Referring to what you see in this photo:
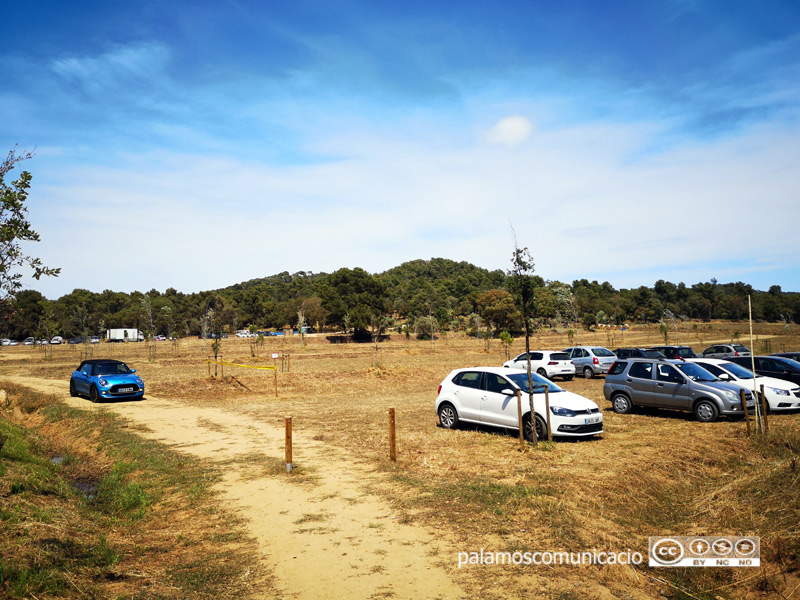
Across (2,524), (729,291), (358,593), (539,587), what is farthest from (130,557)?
(729,291)

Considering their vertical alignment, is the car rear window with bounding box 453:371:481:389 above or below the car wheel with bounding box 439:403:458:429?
above

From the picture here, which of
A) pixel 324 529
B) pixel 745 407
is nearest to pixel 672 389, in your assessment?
pixel 745 407

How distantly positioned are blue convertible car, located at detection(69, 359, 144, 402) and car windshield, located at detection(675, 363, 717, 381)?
20247 millimetres

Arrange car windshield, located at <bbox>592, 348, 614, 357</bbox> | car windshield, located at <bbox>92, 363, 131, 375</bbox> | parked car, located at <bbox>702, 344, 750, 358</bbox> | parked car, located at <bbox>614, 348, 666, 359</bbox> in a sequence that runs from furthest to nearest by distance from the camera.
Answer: car windshield, located at <bbox>592, 348, 614, 357</bbox>, parked car, located at <bbox>702, 344, 750, 358</bbox>, parked car, located at <bbox>614, 348, 666, 359</bbox>, car windshield, located at <bbox>92, 363, 131, 375</bbox>

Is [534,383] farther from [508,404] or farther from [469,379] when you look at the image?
[469,379]

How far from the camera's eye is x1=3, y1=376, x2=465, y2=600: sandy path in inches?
219

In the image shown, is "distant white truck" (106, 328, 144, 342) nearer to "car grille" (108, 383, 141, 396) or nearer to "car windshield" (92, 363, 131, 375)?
"car windshield" (92, 363, 131, 375)

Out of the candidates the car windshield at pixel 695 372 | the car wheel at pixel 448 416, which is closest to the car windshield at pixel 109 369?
the car wheel at pixel 448 416

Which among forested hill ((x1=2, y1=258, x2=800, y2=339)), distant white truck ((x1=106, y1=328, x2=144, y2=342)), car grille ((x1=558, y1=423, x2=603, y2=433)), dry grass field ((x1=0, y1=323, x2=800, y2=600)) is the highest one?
forested hill ((x1=2, y1=258, x2=800, y2=339))

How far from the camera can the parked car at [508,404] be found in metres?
12.3

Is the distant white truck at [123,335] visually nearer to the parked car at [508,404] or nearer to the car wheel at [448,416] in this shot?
the car wheel at [448,416]

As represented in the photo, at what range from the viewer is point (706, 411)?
14.9 meters

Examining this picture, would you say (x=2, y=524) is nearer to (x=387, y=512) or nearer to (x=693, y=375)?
(x=387, y=512)

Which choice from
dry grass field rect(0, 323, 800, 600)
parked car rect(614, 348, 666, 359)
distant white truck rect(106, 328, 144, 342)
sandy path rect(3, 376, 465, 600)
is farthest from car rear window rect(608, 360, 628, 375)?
distant white truck rect(106, 328, 144, 342)
